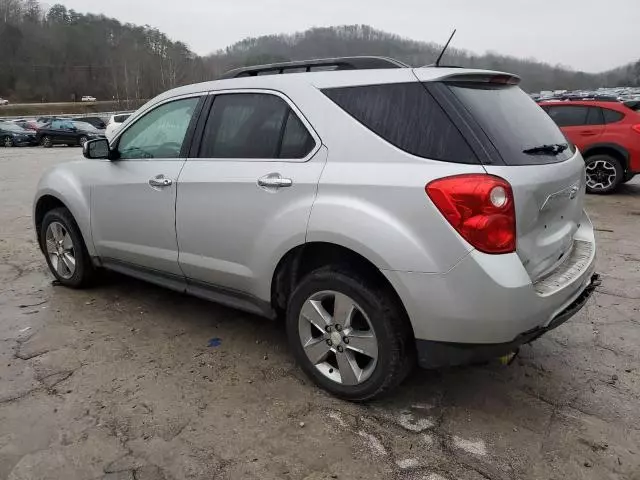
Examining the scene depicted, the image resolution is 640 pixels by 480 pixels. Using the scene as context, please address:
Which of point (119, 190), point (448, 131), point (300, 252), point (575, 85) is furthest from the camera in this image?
point (575, 85)

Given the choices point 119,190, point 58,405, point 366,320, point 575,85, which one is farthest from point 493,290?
point 575,85

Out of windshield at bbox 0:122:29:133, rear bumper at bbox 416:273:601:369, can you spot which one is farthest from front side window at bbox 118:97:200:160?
windshield at bbox 0:122:29:133

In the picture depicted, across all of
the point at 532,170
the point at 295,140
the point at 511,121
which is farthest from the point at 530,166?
the point at 295,140

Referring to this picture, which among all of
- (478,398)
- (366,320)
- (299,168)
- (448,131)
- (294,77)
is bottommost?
(478,398)

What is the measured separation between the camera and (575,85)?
2158 inches

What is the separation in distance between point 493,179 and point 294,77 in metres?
1.33

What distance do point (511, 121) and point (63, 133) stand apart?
30.5m

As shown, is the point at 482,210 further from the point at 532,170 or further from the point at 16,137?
the point at 16,137

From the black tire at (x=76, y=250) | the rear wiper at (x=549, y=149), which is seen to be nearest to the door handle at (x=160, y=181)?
the black tire at (x=76, y=250)

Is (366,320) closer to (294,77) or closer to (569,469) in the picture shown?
(569,469)

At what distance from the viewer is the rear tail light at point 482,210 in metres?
2.35

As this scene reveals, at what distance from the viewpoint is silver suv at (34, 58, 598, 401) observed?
2.40 m

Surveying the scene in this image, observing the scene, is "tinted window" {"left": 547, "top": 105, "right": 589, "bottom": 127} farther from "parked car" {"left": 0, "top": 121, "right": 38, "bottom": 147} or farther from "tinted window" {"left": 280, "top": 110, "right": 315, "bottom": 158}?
"parked car" {"left": 0, "top": 121, "right": 38, "bottom": 147}

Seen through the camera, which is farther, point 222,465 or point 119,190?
point 119,190
